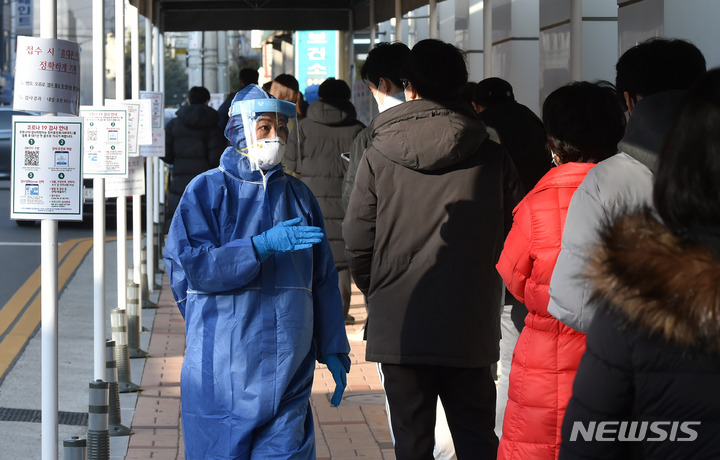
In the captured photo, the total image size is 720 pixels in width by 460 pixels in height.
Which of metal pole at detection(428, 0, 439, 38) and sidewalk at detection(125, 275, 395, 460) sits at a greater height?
metal pole at detection(428, 0, 439, 38)

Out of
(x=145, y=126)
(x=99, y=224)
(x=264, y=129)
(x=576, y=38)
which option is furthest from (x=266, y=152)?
(x=145, y=126)

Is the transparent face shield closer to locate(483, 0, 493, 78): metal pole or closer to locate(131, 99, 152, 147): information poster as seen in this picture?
locate(131, 99, 152, 147): information poster

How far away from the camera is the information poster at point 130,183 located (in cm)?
820

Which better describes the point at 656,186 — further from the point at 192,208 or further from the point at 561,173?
the point at 192,208

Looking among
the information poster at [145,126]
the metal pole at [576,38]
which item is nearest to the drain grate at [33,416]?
the information poster at [145,126]

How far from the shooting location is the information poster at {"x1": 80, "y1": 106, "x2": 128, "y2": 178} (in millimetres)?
6789

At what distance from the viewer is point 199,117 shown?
12.5 metres

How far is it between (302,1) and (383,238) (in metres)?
13.6

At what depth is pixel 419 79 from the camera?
14.3 feet

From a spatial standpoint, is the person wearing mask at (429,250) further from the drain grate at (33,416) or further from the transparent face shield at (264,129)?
the drain grate at (33,416)

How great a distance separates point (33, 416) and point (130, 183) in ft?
6.41

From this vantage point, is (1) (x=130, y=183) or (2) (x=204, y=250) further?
(1) (x=130, y=183)

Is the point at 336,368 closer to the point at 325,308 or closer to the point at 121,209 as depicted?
the point at 325,308

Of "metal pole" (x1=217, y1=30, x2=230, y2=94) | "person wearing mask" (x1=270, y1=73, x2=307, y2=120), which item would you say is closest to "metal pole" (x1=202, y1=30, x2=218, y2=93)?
"metal pole" (x1=217, y1=30, x2=230, y2=94)
